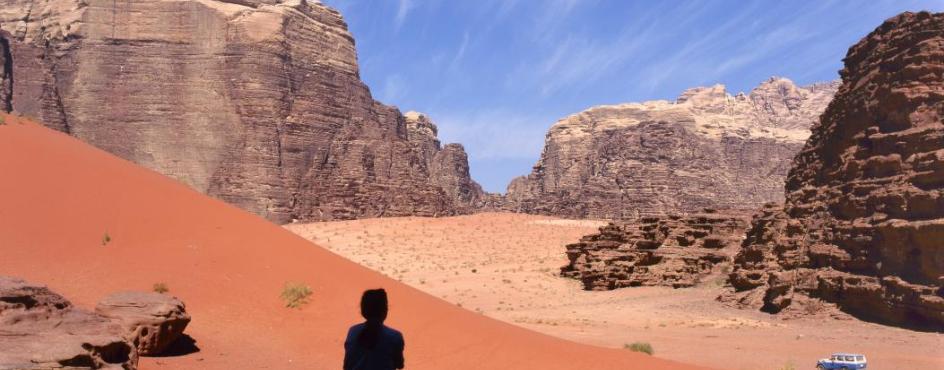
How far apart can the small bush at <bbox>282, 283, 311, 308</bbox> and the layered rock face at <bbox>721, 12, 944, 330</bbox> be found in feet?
46.6

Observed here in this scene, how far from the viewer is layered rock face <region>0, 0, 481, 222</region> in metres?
54.1

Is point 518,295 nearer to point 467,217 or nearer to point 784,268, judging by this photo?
point 784,268

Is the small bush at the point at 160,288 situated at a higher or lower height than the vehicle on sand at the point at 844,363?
higher

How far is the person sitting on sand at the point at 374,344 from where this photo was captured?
447 cm

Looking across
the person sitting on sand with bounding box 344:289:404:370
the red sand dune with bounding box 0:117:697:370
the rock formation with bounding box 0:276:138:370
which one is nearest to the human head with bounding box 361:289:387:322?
the person sitting on sand with bounding box 344:289:404:370

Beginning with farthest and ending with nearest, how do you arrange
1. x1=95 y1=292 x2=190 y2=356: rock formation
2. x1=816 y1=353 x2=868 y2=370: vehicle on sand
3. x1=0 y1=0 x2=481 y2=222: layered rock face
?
x1=0 y1=0 x2=481 y2=222: layered rock face → x1=816 y1=353 x2=868 y2=370: vehicle on sand → x1=95 y1=292 x2=190 y2=356: rock formation

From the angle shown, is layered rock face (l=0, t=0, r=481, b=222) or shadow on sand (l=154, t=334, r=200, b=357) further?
layered rock face (l=0, t=0, r=481, b=222)

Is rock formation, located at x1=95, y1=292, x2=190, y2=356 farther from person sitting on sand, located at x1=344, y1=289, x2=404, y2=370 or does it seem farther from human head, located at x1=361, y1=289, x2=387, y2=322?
human head, located at x1=361, y1=289, x2=387, y2=322

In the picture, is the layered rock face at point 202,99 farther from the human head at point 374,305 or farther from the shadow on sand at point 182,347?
the human head at point 374,305

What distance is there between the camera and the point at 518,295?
113 ft

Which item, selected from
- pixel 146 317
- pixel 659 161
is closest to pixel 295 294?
pixel 146 317

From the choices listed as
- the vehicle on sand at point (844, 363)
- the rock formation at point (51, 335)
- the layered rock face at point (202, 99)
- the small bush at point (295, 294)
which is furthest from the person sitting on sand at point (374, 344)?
the layered rock face at point (202, 99)

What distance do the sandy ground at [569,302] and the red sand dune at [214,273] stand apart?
569cm

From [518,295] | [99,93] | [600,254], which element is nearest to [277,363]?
[518,295]
